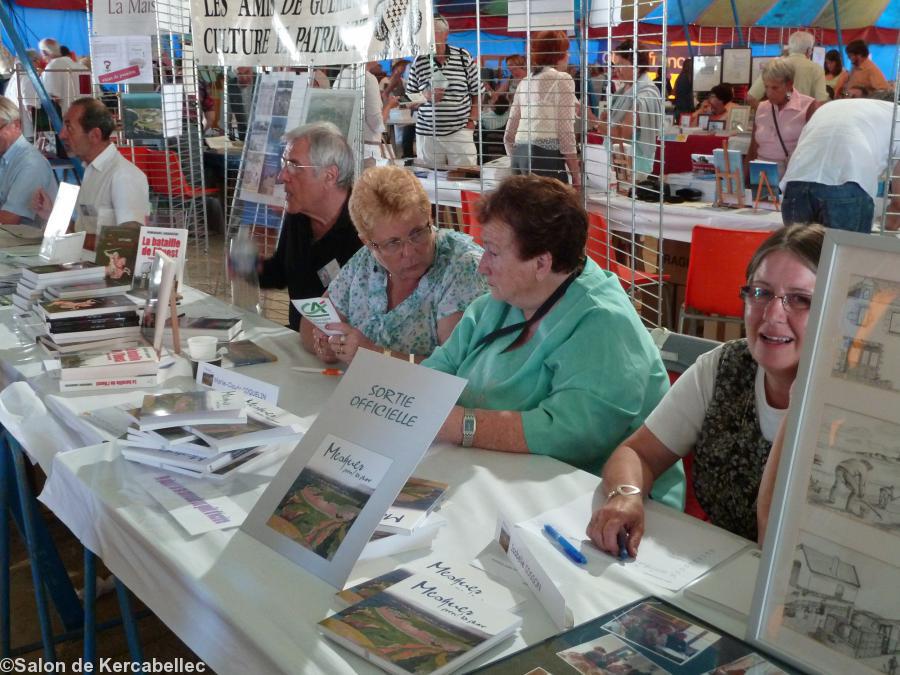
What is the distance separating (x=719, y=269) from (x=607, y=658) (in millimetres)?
3082

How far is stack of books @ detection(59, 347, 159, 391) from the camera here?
7.09 feet

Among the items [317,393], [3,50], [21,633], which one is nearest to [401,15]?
[317,393]

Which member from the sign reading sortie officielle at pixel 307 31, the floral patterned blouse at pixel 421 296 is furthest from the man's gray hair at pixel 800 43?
the floral patterned blouse at pixel 421 296

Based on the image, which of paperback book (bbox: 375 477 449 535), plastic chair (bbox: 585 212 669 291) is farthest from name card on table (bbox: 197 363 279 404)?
plastic chair (bbox: 585 212 669 291)

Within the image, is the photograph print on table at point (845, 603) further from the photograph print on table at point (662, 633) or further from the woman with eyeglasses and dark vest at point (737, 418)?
the woman with eyeglasses and dark vest at point (737, 418)

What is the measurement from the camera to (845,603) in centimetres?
96

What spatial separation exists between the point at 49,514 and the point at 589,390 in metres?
2.27

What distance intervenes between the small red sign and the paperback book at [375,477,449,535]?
11.5ft

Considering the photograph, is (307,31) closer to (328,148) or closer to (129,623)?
(328,148)

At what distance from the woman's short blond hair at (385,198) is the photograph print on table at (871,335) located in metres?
1.59

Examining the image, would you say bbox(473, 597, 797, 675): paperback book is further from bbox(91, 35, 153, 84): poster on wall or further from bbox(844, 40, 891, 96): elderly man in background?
bbox(844, 40, 891, 96): elderly man in background

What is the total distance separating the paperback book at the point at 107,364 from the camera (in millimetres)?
2162

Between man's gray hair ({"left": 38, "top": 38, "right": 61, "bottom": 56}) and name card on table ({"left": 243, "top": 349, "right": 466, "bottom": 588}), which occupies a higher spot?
man's gray hair ({"left": 38, "top": 38, "right": 61, "bottom": 56})

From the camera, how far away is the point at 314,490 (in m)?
1.37
